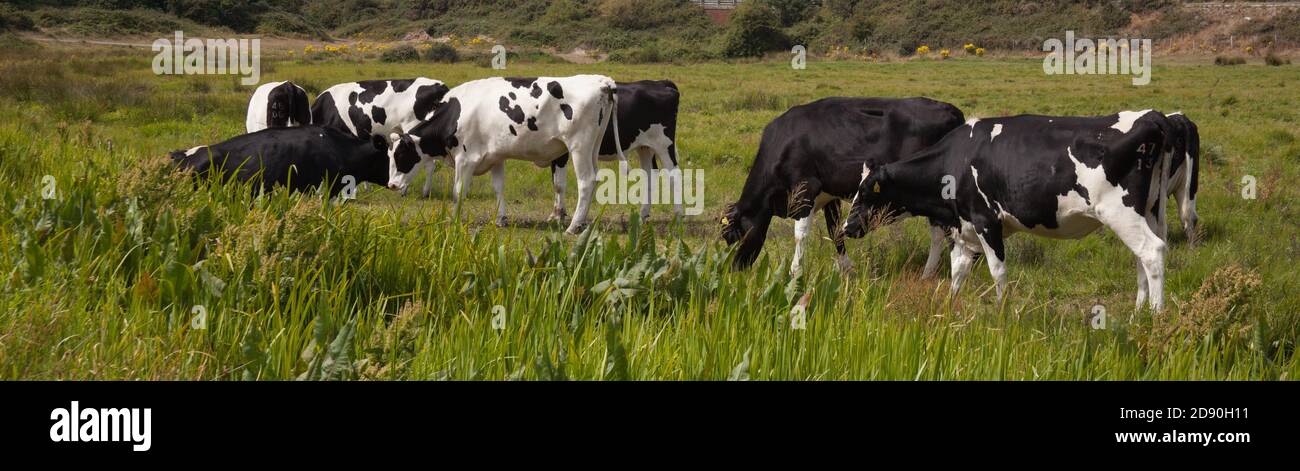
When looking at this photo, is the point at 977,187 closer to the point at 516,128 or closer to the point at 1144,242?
→ the point at 1144,242

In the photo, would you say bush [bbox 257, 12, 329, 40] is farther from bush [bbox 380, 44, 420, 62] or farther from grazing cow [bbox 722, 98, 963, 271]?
grazing cow [bbox 722, 98, 963, 271]

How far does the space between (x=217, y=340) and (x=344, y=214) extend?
213cm

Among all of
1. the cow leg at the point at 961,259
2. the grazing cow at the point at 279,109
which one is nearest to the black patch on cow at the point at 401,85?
the grazing cow at the point at 279,109

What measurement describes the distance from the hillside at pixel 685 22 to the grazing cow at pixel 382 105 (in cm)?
4377

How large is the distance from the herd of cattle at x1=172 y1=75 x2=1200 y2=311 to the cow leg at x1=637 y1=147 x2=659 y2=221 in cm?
4

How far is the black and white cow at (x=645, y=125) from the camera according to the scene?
13570mm

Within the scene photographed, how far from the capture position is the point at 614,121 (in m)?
13.1

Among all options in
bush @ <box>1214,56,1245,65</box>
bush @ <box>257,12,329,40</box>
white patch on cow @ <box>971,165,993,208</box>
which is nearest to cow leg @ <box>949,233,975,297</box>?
white patch on cow @ <box>971,165,993,208</box>

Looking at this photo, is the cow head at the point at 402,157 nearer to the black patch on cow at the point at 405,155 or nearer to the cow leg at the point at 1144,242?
the black patch on cow at the point at 405,155

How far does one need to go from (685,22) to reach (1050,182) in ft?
267

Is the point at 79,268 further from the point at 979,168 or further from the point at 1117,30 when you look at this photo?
the point at 1117,30

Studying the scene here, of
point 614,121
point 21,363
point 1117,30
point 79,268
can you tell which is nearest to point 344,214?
point 79,268

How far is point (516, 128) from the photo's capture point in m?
12.8
